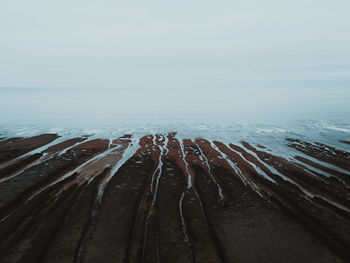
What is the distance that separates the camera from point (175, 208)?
20.0 ft

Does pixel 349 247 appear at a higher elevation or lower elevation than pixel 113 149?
higher

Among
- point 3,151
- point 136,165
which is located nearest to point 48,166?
point 136,165

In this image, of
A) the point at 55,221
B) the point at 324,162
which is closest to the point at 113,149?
the point at 55,221

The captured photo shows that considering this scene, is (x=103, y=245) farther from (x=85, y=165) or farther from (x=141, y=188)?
(x=85, y=165)

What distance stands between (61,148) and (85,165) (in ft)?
15.4

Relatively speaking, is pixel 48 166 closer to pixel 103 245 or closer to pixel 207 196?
pixel 103 245

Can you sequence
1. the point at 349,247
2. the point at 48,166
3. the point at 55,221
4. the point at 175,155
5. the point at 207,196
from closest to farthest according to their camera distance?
1. the point at 349,247
2. the point at 55,221
3. the point at 207,196
4. the point at 48,166
5. the point at 175,155

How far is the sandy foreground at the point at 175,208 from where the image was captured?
445 centimetres

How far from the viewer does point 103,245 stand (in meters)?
4.59

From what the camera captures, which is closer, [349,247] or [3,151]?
[349,247]

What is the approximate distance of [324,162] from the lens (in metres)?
10.4

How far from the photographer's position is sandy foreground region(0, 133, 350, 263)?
4445 millimetres

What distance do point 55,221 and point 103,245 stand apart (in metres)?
1.76

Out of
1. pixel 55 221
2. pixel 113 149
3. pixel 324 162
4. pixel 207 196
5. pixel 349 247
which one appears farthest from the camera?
pixel 113 149
